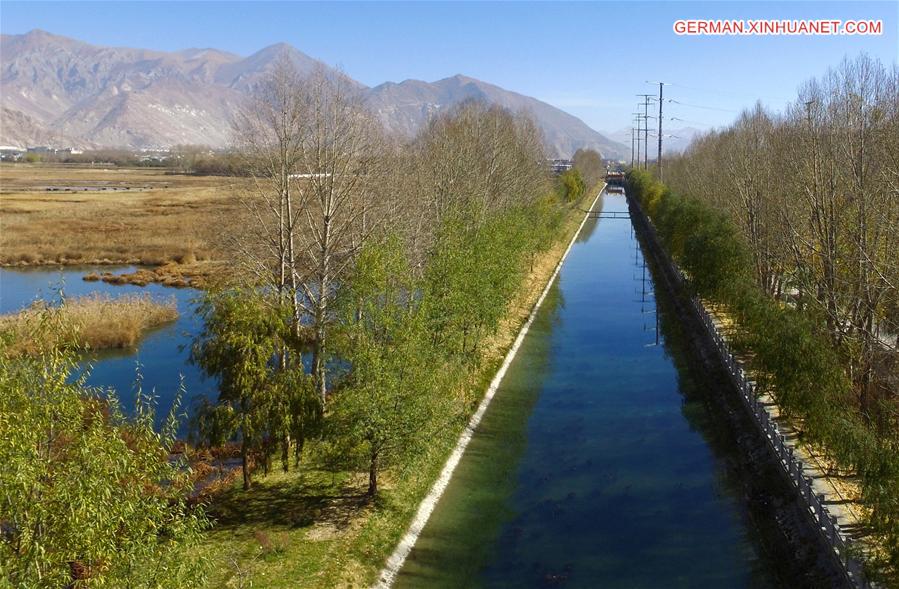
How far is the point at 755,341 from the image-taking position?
26.0 meters

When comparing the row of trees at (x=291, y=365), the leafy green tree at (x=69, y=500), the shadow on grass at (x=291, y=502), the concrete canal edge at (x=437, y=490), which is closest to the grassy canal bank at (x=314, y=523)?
the shadow on grass at (x=291, y=502)

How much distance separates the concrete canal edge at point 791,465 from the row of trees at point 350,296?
10652 mm

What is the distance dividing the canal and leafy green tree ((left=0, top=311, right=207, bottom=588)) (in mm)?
9838

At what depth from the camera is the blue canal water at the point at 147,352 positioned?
3144 centimetres

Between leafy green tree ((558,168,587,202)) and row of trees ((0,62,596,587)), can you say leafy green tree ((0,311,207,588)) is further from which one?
leafy green tree ((558,168,587,202))

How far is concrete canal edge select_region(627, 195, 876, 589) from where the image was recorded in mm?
16609

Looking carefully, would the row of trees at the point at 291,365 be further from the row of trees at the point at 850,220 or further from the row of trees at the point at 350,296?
the row of trees at the point at 850,220

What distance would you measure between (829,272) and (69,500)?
27826 mm

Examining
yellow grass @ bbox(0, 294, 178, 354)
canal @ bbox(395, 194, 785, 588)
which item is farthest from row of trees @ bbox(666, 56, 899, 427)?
yellow grass @ bbox(0, 294, 178, 354)

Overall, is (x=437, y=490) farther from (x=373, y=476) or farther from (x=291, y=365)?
(x=291, y=365)

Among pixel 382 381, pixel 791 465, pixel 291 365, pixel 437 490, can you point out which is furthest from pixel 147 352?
pixel 791 465

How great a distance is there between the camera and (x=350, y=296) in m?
24.5

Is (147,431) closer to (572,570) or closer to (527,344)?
(572,570)

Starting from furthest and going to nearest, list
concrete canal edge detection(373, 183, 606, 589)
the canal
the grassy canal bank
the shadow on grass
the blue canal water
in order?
the blue canal water, the shadow on grass, the canal, concrete canal edge detection(373, 183, 606, 589), the grassy canal bank
